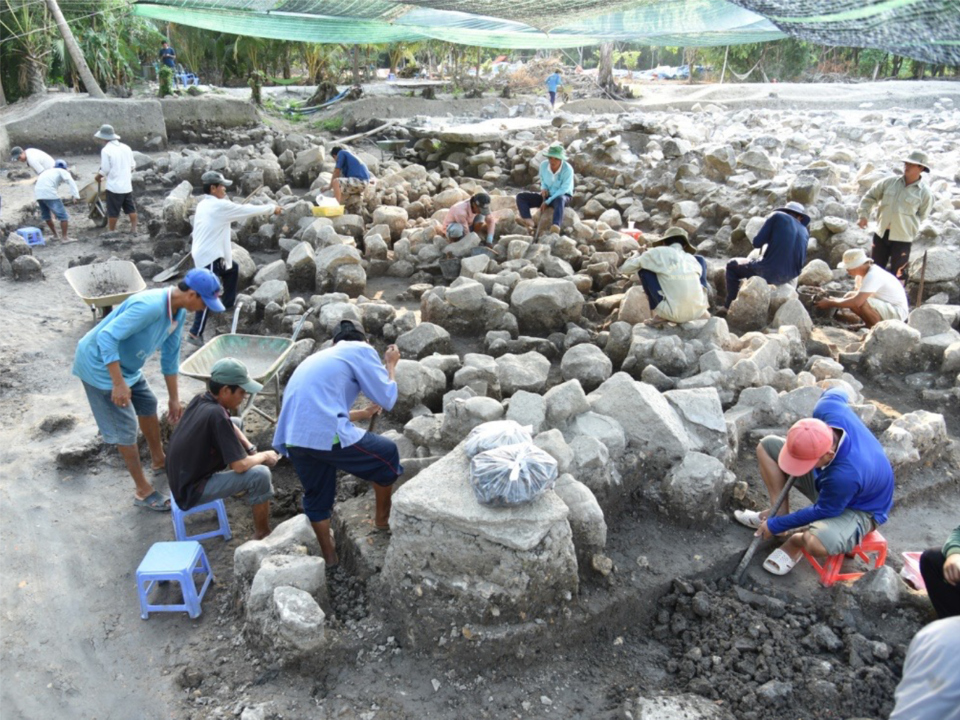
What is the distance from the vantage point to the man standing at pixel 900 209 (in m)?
6.95

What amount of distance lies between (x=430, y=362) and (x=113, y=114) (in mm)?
11683

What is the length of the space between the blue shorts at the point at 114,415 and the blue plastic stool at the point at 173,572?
0.99 metres

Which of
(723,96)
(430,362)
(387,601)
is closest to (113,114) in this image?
(430,362)

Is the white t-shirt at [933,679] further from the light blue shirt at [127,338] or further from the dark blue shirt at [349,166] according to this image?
the dark blue shirt at [349,166]

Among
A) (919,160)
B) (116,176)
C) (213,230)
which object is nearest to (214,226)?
(213,230)

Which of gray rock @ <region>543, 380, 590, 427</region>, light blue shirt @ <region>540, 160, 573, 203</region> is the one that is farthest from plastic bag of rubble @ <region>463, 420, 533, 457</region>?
light blue shirt @ <region>540, 160, 573, 203</region>

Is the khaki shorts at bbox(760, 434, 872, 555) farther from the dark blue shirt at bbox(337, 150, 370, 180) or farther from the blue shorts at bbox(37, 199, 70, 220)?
the blue shorts at bbox(37, 199, 70, 220)

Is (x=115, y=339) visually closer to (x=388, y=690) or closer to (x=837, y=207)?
(x=388, y=690)

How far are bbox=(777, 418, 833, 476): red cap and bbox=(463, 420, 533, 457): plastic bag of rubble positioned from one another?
4.46ft

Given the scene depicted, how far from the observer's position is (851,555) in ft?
13.1

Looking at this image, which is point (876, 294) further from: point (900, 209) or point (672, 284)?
point (672, 284)

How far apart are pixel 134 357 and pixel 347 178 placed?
601 cm

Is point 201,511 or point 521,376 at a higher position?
point 521,376

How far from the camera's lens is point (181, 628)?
3.66 metres
